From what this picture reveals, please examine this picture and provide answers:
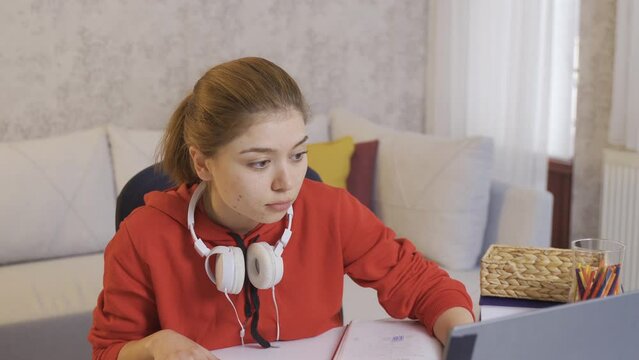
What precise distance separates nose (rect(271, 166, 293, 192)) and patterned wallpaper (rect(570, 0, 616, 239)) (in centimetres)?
204

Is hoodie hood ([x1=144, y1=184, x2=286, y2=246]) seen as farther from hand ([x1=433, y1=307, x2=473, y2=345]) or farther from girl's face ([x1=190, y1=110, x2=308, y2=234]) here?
hand ([x1=433, y1=307, x2=473, y2=345])

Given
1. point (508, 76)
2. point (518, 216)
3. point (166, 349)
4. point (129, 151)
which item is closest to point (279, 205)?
point (166, 349)

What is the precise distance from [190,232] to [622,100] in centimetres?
191

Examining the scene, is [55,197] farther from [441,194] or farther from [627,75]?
[627,75]

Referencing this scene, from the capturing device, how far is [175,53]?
11.4 ft

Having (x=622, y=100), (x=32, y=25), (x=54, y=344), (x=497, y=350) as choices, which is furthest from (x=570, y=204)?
(x=497, y=350)

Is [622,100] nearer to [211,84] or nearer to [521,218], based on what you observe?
[521,218]

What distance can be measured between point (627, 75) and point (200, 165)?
188 cm

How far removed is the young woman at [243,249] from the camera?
124 centimetres

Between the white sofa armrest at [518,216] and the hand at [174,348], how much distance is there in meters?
1.69

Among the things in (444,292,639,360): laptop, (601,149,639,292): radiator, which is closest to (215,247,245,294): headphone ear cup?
(444,292,639,360): laptop

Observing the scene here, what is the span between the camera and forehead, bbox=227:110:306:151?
123cm

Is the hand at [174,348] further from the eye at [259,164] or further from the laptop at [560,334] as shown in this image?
the laptop at [560,334]

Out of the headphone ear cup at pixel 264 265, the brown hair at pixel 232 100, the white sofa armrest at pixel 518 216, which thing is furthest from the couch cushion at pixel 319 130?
the headphone ear cup at pixel 264 265
